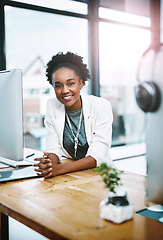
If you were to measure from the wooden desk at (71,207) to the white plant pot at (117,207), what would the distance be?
0.06ft

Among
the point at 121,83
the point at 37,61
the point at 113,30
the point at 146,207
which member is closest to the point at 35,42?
the point at 37,61

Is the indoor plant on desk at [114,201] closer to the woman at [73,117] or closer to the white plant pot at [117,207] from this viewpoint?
the white plant pot at [117,207]

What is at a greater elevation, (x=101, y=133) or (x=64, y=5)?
(x=64, y=5)

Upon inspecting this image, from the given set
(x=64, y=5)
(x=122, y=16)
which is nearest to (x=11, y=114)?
(x=64, y=5)

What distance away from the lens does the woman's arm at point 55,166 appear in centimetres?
145

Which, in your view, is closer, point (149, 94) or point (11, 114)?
point (149, 94)

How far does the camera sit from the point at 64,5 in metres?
3.92

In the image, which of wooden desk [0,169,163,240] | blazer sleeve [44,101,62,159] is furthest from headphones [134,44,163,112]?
blazer sleeve [44,101,62,159]

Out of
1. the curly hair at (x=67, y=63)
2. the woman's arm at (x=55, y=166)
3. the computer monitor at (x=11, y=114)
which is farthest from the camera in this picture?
the curly hair at (x=67, y=63)

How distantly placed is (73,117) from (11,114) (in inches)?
26.4

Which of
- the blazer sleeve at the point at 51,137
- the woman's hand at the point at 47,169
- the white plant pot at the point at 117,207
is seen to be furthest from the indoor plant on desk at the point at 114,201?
the blazer sleeve at the point at 51,137

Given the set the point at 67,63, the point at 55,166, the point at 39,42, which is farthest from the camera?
the point at 39,42

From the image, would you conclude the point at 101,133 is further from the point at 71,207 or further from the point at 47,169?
the point at 71,207

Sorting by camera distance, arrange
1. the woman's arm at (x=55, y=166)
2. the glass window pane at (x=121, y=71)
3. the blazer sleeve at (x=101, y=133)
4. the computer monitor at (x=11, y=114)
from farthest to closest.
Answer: the glass window pane at (x=121, y=71), the blazer sleeve at (x=101, y=133), the woman's arm at (x=55, y=166), the computer monitor at (x=11, y=114)
